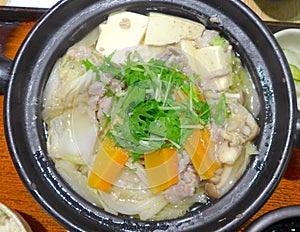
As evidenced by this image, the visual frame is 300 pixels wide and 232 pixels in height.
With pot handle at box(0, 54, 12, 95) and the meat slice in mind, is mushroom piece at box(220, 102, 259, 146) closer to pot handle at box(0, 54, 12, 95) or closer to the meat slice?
the meat slice

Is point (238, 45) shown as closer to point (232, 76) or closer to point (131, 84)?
point (232, 76)

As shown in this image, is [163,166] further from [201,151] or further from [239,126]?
[239,126]

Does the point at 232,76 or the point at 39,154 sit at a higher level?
the point at 232,76

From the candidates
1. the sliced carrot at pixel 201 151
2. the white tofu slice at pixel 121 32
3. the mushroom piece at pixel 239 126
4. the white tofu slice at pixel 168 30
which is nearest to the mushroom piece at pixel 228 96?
the mushroom piece at pixel 239 126

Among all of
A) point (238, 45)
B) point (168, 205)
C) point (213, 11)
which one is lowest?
point (168, 205)

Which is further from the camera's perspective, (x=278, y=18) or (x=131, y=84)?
(x=278, y=18)

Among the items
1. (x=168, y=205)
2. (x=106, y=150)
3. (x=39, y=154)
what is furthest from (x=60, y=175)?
(x=168, y=205)

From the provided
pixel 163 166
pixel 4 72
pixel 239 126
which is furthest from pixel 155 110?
pixel 4 72
